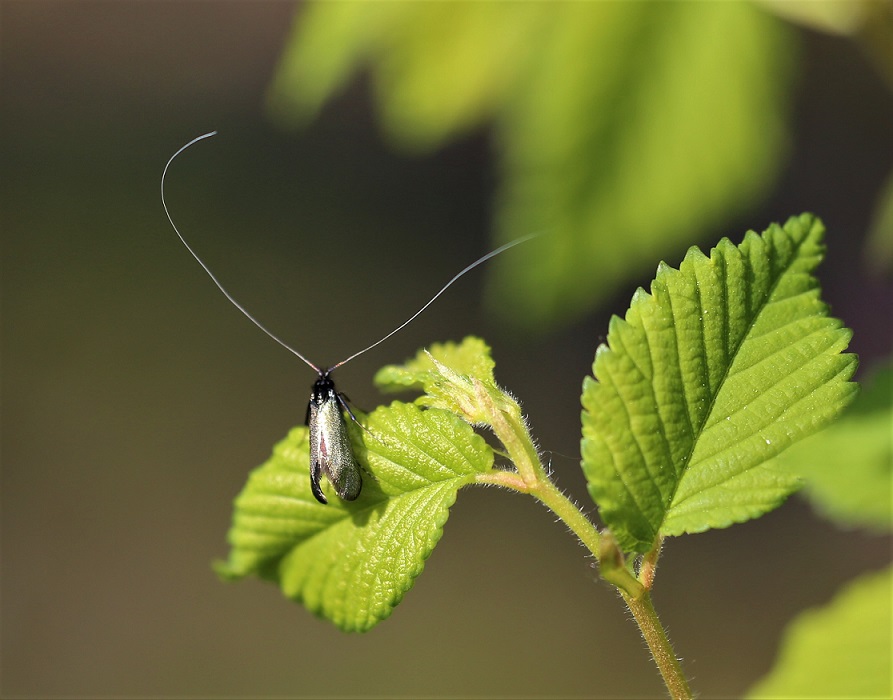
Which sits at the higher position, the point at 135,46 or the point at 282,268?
the point at 135,46

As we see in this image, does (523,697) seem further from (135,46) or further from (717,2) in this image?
(135,46)

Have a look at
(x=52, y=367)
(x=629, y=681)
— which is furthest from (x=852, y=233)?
(x=52, y=367)

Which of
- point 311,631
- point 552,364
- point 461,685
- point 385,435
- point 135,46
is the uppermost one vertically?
point 135,46

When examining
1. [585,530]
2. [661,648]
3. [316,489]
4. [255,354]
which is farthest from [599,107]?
[255,354]

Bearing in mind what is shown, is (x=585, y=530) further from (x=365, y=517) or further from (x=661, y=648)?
(x=365, y=517)

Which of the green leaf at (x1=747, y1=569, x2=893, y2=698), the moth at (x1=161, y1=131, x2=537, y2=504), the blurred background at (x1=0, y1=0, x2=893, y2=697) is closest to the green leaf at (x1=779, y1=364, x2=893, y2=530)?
the green leaf at (x1=747, y1=569, x2=893, y2=698)

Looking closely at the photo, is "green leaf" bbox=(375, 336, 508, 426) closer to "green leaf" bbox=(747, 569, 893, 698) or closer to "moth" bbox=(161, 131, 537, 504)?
"moth" bbox=(161, 131, 537, 504)
